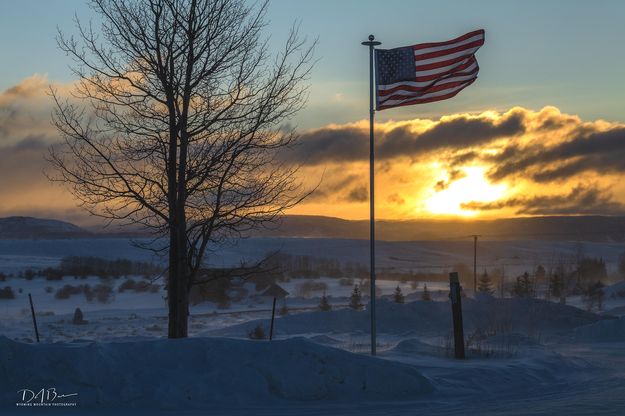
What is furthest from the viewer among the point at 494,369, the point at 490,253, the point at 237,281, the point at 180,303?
the point at 490,253

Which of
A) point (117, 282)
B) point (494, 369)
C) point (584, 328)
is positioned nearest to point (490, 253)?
point (117, 282)

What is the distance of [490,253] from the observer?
159250 millimetres

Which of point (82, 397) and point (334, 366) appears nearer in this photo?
point (82, 397)

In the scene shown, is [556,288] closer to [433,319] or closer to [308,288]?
[308,288]

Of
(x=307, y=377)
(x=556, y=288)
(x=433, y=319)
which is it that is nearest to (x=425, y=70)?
(x=307, y=377)

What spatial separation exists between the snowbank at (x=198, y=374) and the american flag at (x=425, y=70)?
21.5ft

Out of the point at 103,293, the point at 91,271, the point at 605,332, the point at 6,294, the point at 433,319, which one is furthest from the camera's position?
the point at 91,271

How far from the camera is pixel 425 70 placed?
56.0 ft

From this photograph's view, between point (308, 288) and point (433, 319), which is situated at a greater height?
point (308, 288)

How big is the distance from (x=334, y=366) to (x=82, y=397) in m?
3.51

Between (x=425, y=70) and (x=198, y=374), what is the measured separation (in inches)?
327

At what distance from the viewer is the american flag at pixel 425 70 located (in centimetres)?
1681

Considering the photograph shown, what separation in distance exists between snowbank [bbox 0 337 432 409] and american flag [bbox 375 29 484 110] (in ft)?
21.5

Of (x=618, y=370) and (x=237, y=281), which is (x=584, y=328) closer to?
(x=618, y=370)
